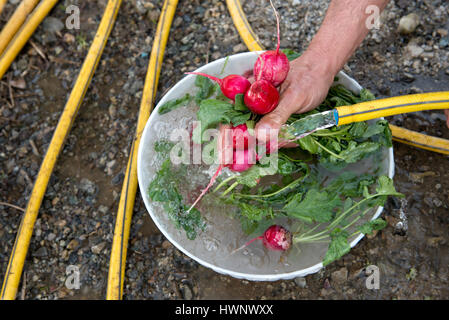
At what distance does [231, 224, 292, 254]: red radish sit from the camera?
4.77 feet

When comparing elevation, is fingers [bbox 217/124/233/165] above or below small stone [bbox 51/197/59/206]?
below

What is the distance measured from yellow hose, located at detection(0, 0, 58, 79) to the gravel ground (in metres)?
0.08

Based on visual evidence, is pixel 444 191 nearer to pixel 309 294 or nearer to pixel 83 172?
pixel 309 294

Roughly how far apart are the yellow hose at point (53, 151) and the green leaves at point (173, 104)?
591 mm

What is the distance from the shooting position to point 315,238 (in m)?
1.45

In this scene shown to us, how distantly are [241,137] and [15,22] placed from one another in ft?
4.70

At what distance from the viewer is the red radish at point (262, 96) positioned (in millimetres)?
1246

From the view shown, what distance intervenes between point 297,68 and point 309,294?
3.06ft

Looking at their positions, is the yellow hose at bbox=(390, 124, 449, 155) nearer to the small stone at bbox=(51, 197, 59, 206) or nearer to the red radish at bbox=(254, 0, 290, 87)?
the red radish at bbox=(254, 0, 290, 87)

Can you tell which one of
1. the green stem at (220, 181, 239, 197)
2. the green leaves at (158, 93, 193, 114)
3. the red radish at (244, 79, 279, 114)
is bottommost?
the green stem at (220, 181, 239, 197)

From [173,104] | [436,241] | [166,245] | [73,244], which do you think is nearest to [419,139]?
[436,241]

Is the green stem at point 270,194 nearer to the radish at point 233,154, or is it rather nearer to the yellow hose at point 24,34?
the radish at point 233,154

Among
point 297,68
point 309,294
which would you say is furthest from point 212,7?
point 309,294
